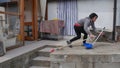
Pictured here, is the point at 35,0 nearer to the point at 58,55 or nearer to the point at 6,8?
the point at 6,8

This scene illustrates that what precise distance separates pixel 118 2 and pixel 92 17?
3330 mm

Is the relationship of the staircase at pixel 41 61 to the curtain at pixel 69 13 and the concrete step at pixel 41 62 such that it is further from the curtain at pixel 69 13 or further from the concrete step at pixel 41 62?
the curtain at pixel 69 13

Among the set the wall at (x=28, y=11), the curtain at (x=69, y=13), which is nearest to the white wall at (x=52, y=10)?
the curtain at (x=69, y=13)

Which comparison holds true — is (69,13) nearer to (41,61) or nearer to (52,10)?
(52,10)

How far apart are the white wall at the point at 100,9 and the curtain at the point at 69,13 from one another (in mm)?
235

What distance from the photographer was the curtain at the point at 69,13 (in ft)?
33.3

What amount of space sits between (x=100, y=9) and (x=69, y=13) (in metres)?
1.45

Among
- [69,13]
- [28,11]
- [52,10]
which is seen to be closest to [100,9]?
[69,13]

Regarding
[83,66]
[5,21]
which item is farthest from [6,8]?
[83,66]

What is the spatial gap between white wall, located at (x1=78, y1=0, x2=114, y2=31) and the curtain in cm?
24

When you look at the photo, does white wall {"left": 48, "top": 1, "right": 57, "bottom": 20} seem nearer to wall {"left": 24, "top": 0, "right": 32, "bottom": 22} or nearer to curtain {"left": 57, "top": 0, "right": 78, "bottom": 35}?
curtain {"left": 57, "top": 0, "right": 78, "bottom": 35}

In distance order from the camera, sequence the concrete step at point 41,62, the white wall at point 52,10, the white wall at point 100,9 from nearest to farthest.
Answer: the concrete step at point 41,62 < the white wall at point 100,9 < the white wall at point 52,10

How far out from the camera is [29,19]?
9266 mm

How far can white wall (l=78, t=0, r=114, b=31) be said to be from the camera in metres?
9.80
